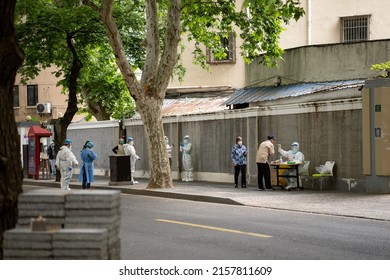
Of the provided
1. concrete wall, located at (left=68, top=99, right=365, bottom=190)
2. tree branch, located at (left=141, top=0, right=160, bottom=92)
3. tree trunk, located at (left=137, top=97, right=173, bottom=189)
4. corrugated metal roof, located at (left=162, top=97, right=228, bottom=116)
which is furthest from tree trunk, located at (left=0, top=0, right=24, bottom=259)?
corrugated metal roof, located at (left=162, top=97, right=228, bottom=116)

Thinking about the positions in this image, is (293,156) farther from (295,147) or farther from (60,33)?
(60,33)

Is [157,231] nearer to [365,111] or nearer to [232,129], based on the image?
[365,111]

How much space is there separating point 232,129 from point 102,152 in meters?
12.1

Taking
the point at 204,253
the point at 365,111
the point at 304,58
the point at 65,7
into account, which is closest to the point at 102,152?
the point at 65,7

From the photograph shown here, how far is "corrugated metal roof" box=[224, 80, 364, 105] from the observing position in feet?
95.8

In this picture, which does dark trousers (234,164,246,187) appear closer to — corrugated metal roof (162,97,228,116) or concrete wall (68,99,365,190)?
concrete wall (68,99,365,190)

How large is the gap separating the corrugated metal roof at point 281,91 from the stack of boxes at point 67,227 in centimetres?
1986

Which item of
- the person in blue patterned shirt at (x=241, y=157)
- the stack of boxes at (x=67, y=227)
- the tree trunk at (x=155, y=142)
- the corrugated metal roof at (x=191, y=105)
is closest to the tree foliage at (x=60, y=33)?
the corrugated metal roof at (x=191, y=105)

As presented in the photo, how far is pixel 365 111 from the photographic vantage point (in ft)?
75.2

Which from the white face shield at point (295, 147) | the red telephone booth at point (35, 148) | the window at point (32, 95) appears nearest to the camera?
the white face shield at point (295, 147)

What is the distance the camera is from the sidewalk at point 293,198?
18625mm

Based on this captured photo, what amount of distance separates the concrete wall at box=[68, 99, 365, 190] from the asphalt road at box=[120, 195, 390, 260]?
5617mm

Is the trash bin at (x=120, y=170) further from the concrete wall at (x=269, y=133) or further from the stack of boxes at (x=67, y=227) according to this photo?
the stack of boxes at (x=67, y=227)

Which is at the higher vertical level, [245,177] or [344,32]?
[344,32]
